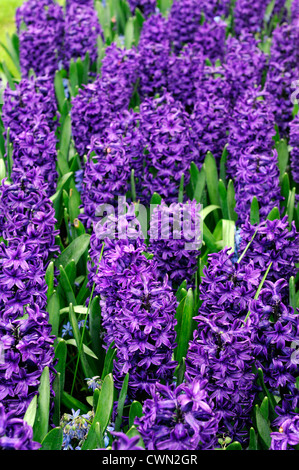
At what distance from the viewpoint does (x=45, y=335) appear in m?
2.53

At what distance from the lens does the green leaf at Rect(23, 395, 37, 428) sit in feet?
7.77

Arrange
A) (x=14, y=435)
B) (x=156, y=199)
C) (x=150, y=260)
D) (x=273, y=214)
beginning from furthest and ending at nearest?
(x=156, y=199), (x=273, y=214), (x=150, y=260), (x=14, y=435)

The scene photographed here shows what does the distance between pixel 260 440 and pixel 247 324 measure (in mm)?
641

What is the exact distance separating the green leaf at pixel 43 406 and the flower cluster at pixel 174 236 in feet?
3.47

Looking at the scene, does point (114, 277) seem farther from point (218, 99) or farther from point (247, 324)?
point (218, 99)

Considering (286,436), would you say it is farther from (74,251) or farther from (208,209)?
(208,209)

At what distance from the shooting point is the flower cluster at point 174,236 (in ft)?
10.4

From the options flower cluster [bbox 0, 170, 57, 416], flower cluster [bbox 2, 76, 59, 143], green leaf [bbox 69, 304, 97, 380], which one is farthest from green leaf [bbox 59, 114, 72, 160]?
green leaf [bbox 69, 304, 97, 380]

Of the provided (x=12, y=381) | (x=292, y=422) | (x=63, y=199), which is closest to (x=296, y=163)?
(x=63, y=199)

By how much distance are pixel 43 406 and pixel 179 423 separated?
2.51ft

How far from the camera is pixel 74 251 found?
3646mm

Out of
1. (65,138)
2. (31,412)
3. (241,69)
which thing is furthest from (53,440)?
(241,69)

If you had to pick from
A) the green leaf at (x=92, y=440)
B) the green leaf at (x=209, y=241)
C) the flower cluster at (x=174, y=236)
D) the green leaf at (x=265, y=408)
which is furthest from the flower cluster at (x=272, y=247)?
the green leaf at (x=92, y=440)

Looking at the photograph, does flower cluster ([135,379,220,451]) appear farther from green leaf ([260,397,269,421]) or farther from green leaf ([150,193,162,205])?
green leaf ([150,193,162,205])
